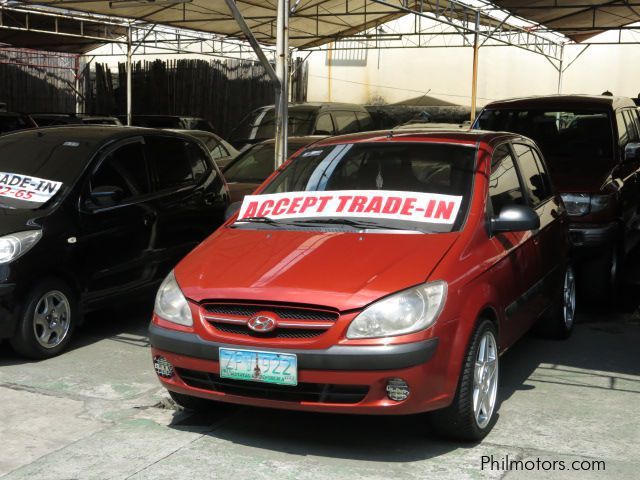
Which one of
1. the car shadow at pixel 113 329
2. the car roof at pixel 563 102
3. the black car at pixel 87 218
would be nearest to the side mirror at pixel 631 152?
the car roof at pixel 563 102

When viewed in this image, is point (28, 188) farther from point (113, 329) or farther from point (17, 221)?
point (113, 329)

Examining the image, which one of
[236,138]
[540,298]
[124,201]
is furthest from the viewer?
[236,138]

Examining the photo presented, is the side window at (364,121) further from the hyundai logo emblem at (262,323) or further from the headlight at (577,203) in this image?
the hyundai logo emblem at (262,323)

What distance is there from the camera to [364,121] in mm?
17188

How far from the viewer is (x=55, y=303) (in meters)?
6.09

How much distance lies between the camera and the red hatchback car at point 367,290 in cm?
396

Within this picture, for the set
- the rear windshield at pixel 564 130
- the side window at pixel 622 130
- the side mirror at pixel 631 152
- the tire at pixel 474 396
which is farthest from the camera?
the side window at pixel 622 130

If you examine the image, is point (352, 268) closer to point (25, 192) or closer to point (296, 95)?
point (25, 192)

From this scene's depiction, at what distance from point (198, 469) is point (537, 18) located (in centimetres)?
1548

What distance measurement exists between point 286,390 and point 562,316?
119 inches

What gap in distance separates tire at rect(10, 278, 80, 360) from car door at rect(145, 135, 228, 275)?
99 centimetres

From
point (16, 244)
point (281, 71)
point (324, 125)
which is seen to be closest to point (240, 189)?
point (281, 71)

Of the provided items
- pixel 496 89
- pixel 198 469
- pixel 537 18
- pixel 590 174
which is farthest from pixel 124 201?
pixel 496 89

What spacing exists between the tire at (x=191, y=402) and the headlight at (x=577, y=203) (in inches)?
150
